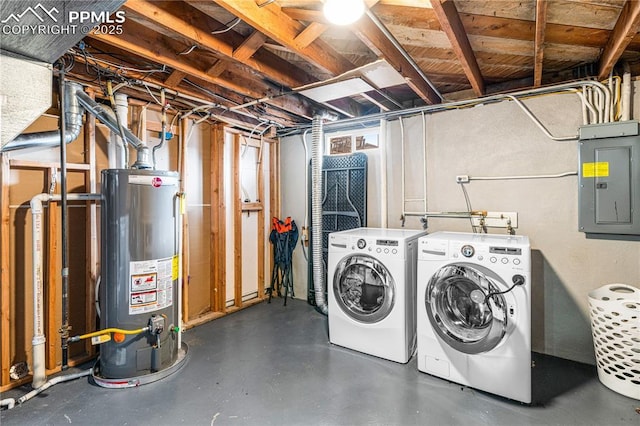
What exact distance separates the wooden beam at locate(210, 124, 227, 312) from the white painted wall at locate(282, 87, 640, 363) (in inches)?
88.9

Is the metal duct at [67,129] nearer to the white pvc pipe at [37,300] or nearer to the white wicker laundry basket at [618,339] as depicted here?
the white pvc pipe at [37,300]

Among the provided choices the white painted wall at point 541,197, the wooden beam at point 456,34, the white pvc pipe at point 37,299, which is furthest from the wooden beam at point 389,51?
the white pvc pipe at point 37,299

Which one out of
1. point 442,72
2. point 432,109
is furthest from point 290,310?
point 442,72

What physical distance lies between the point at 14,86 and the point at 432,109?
10.1 feet

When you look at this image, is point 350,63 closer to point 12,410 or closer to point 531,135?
point 531,135

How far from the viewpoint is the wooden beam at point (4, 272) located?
211 cm

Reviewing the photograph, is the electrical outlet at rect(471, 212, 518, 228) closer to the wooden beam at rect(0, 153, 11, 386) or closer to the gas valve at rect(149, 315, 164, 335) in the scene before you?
the gas valve at rect(149, 315, 164, 335)

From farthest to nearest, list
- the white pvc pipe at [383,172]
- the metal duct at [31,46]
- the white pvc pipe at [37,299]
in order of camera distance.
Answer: the white pvc pipe at [383,172], the white pvc pipe at [37,299], the metal duct at [31,46]

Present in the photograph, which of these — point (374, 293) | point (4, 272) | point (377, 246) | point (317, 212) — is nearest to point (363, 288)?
point (374, 293)

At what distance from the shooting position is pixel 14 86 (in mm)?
1152

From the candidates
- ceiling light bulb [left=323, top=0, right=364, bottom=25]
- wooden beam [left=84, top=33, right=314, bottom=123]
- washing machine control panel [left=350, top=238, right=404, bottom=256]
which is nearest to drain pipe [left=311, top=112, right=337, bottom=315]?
wooden beam [left=84, top=33, right=314, bottom=123]

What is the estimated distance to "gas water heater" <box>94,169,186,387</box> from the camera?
2.23m

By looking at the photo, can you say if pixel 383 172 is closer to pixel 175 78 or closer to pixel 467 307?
pixel 467 307

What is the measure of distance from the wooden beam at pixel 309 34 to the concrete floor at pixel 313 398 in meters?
2.35
